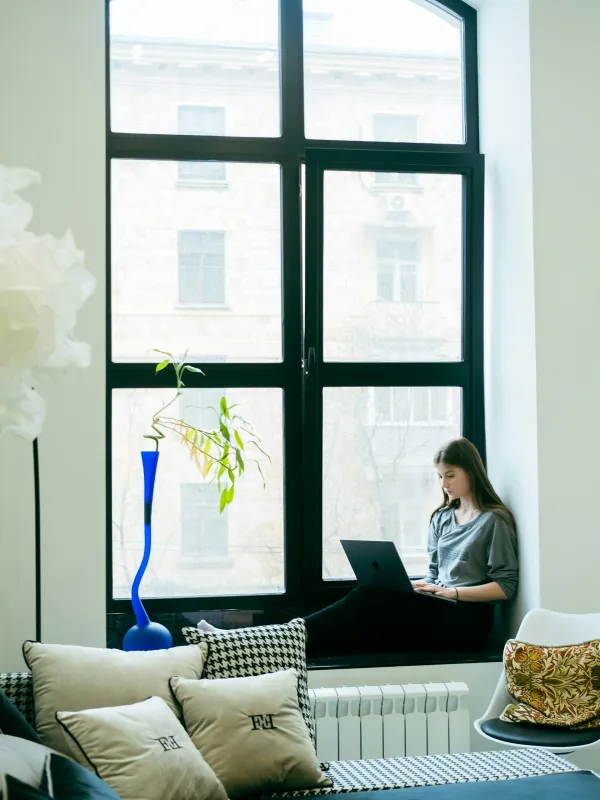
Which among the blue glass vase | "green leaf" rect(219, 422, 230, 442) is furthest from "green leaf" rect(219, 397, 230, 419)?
the blue glass vase

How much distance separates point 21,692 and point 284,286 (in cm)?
217

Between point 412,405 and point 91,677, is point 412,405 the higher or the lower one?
the higher one

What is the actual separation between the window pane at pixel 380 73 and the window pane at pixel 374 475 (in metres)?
1.24

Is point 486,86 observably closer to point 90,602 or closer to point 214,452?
point 214,452

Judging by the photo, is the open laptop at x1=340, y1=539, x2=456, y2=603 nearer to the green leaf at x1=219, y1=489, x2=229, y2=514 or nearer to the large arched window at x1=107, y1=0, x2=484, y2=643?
the large arched window at x1=107, y1=0, x2=484, y2=643

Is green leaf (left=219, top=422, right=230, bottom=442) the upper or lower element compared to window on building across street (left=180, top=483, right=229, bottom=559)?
upper

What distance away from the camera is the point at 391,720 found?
3.74 metres

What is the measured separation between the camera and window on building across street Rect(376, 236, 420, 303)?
4.38 meters

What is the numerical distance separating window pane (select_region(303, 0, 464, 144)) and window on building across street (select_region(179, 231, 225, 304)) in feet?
2.35

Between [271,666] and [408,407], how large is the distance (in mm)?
1639

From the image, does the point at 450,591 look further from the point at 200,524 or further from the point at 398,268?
the point at 398,268

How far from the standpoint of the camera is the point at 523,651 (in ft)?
11.7

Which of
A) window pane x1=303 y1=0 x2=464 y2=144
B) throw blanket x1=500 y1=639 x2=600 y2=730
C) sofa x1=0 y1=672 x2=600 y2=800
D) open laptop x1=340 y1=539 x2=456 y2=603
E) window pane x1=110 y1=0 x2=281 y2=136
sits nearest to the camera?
sofa x1=0 y1=672 x2=600 y2=800

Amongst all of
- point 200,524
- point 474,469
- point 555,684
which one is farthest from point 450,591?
point 200,524
